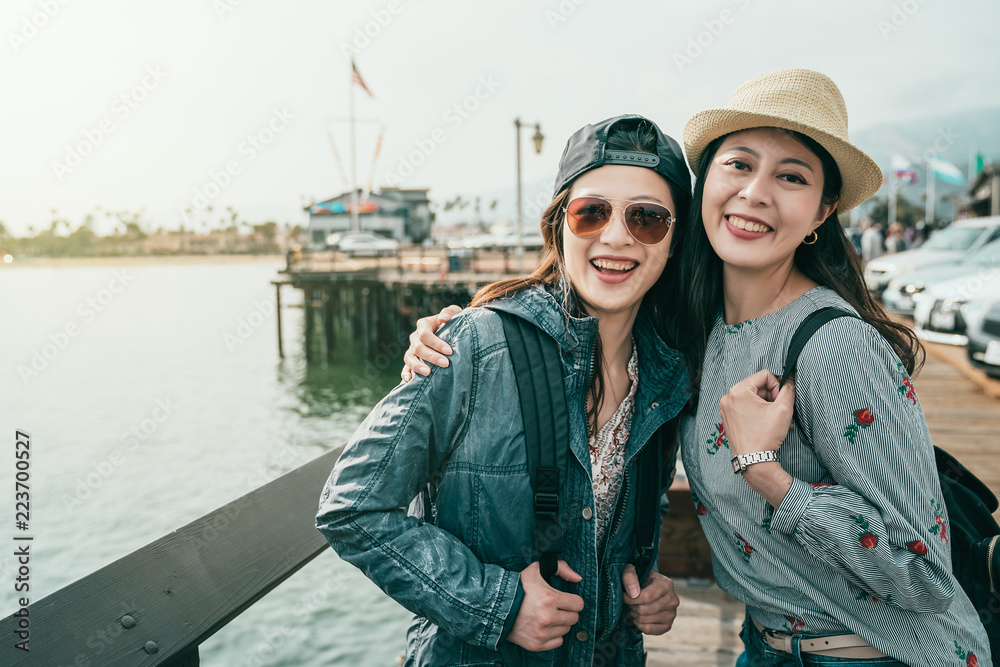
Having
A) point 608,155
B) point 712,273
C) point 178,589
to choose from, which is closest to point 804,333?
point 712,273

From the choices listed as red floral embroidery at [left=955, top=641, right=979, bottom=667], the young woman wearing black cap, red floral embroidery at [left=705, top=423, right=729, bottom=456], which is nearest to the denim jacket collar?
the young woman wearing black cap

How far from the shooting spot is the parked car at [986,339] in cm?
771

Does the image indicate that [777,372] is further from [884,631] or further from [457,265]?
[457,265]

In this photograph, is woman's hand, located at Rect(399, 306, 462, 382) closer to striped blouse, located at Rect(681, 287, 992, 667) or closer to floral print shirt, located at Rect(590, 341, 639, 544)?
floral print shirt, located at Rect(590, 341, 639, 544)

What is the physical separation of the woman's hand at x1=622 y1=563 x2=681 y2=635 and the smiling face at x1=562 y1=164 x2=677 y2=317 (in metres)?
0.72

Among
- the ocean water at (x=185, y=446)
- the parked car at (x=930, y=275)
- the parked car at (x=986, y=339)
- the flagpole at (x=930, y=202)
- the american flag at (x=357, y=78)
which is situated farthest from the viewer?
the american flag at (x=357, y=78)

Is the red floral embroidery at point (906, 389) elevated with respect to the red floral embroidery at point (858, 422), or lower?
elevated

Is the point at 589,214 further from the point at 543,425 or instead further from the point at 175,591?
the point at 175,591

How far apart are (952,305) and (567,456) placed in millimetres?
11032

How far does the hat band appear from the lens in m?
1.85

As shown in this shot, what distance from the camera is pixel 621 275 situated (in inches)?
74.8

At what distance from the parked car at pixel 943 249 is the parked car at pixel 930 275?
0.44m

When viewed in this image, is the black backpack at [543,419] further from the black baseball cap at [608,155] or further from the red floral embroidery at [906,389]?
the red floral embroidery at [906,389]

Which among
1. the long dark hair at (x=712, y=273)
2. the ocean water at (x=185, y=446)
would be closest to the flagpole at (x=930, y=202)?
the ocean water at (x=185, y=446)
